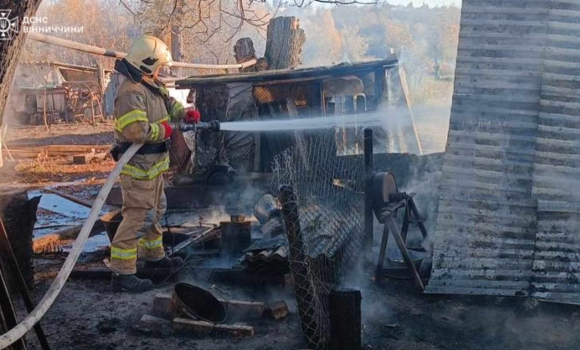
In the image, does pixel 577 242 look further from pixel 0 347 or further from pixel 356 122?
pixel 356 122

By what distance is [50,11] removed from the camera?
49.6 meters

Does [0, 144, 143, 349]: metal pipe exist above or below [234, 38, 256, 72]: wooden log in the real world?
below

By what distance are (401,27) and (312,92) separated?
47238 mm

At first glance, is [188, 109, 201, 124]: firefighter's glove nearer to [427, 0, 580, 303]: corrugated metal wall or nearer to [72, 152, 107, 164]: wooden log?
[427, 0, 580, 303]: corrugated metal wall

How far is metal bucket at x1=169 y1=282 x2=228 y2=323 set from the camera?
15.1 ft

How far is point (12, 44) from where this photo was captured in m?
2.78

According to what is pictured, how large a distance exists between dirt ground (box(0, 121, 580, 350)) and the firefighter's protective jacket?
1261 millimetres

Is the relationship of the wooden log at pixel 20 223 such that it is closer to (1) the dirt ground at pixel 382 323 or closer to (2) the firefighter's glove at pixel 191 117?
(1) the dirt ground at pixel 382 323

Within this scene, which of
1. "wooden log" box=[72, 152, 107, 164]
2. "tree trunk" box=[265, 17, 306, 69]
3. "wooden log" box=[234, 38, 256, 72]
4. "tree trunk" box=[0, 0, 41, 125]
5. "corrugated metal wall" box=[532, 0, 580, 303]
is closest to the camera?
"tree trunk" box=[0, 0, 41, 125]

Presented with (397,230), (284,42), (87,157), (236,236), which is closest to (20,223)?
(236,236)

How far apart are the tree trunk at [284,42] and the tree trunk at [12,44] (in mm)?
9545

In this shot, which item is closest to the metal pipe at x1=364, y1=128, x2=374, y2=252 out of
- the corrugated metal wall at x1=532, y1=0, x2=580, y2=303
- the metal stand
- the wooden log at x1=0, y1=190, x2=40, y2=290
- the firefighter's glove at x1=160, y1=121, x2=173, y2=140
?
the metal stand

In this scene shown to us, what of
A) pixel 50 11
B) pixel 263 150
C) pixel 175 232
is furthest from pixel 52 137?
pixel 50 11

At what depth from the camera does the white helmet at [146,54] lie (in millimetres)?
5305
